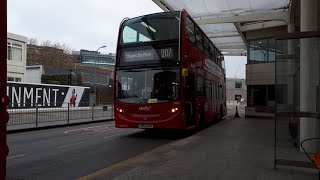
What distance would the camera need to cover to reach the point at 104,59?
11912 cm

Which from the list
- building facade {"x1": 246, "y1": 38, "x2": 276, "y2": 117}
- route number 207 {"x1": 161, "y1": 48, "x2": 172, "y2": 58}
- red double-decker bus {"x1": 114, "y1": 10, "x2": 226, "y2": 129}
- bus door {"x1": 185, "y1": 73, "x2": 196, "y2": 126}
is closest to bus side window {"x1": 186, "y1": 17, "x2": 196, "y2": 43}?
red double-decker bus {"x1": 114, "y1": 10, "x2": 226, "y2": 129}

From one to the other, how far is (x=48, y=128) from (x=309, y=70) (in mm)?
14138

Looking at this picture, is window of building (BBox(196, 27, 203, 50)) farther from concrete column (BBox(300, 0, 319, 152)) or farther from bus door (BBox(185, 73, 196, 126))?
concrete column (BBox(300, 0, 319, 152))

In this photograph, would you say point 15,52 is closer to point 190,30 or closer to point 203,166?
point 190,30

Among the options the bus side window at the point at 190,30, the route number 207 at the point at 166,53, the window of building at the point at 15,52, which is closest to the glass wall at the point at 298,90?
the route number 207 at the point at 166,53

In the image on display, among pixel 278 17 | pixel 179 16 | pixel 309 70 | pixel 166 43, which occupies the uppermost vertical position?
pixel 278 17

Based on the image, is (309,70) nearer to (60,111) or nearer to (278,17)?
(60,111)

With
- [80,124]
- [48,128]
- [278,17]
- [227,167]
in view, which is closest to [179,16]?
[227,167]

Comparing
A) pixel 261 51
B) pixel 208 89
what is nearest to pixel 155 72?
pixel 208 89

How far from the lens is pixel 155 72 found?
46.5ft

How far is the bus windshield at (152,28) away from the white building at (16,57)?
28906 millimetres

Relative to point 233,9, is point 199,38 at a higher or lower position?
lower

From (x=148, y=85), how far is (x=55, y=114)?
9212 mm

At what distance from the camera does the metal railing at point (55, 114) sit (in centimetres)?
1928
